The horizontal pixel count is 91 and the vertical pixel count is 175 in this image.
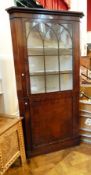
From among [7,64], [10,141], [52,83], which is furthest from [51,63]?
[10,141]

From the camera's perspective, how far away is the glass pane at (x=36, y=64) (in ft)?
7.45

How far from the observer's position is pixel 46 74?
239cm

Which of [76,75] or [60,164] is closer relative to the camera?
[60,164]

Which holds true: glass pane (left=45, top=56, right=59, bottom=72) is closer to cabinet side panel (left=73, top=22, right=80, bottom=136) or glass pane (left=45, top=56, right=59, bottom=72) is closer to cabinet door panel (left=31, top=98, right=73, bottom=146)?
cabinet side panel (left=73, top=22, right=80, bottom=136)

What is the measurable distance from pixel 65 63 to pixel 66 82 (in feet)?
0.86

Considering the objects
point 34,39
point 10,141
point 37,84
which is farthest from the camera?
point 37,84

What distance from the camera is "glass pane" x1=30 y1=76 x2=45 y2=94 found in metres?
2.32

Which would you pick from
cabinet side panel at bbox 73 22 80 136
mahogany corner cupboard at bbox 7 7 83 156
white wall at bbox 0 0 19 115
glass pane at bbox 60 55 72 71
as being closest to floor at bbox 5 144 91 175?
mahogany corner cupboard at bbox 7 7 83 156

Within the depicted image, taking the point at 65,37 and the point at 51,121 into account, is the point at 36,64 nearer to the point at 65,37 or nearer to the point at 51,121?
the point at 65,37

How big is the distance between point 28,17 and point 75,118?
1.53 m

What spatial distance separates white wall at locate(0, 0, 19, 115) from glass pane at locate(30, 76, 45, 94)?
0.31 metres

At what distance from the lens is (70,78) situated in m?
2.51

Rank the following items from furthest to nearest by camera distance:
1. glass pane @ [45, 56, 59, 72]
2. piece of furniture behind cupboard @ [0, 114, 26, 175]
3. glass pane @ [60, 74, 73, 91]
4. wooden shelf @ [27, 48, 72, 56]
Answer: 1. glass pane @ [60, 74, 73, 91]
2. glass pane @ [45, 56, 59, 72]
3. wooden shelf @ [27, 48, 72, 56]
4. piece of furniture behind cupboard @ [0, 114, 26, 175]

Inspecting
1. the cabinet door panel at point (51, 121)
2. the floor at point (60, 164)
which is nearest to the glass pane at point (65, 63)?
the cabinet door panel at point (51, 121)
